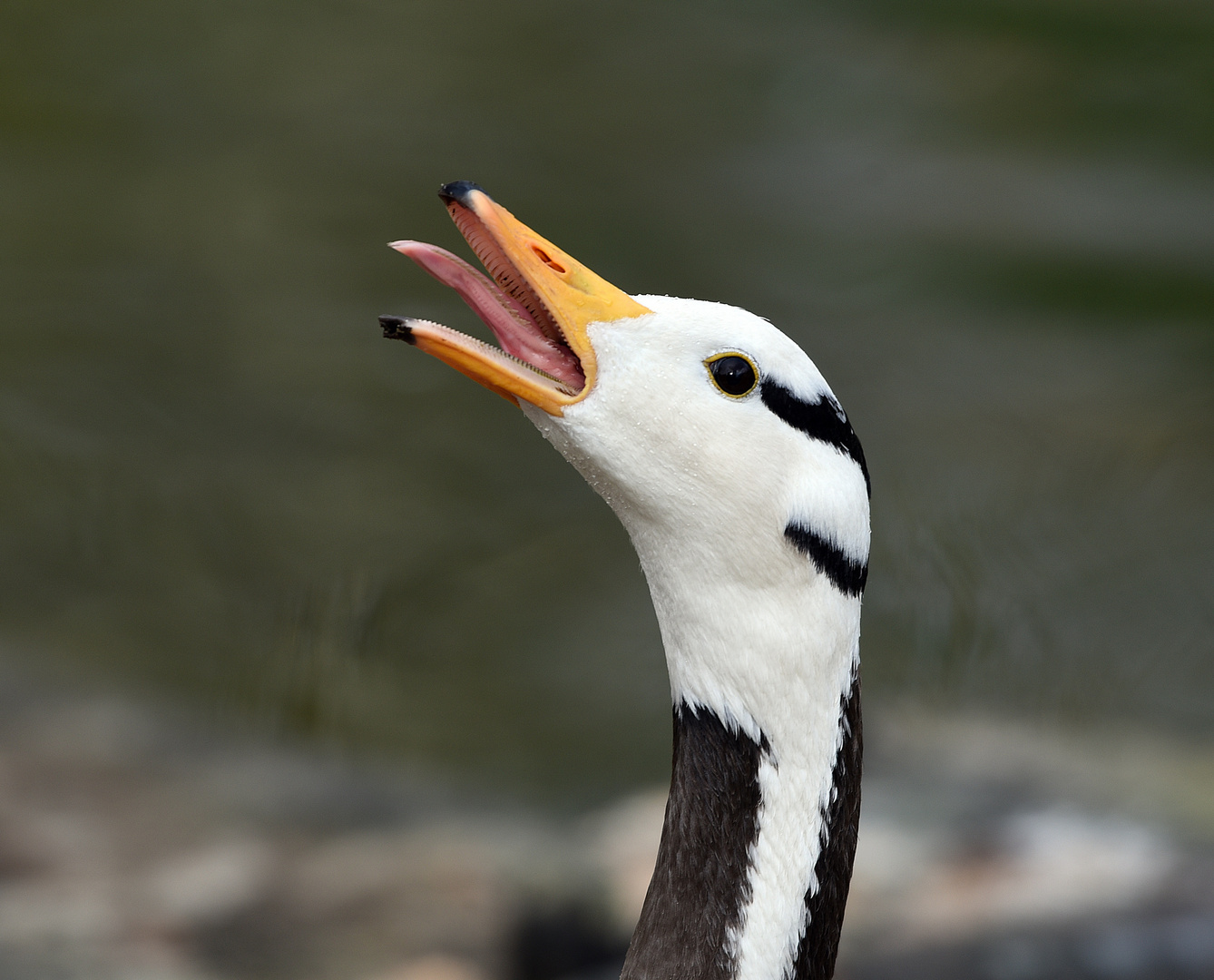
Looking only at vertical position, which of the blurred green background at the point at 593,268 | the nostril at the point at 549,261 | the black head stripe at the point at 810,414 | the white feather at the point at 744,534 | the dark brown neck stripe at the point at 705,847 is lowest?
the dark brown neck stripe at the point at 705,847

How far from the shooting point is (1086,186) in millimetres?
4426

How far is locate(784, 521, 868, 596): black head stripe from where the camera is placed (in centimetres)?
125

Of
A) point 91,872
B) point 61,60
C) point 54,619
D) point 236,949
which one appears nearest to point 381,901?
point 236,949

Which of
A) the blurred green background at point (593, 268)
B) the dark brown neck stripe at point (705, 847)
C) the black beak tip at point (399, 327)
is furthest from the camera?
the blurred green background at point (593, 268)

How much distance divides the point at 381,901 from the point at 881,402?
2.26 m

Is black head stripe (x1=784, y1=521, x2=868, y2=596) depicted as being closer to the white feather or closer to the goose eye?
the white feather

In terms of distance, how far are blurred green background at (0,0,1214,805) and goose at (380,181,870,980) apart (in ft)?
7.56

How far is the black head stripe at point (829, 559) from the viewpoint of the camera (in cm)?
125

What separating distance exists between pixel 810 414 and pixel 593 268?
3.01 meters

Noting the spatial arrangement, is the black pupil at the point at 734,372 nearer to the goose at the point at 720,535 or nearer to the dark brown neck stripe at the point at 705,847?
the goose at the point at 720,535

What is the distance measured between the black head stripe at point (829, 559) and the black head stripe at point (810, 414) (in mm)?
78

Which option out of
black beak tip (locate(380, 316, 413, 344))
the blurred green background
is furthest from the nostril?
the blurred green background

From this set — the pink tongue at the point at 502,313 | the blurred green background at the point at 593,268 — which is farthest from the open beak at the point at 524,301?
the blurred green background at the point at 593,268

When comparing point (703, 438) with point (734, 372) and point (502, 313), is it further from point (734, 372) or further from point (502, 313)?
point (502, 313)
